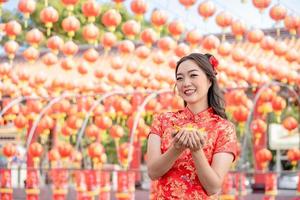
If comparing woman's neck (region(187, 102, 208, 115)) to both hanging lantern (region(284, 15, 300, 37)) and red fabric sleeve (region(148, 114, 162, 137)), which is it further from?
hanging lantern (region(284, 15, 300, 37))

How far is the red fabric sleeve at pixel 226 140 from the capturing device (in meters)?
2.75

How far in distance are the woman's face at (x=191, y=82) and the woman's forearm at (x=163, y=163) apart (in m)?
0.26

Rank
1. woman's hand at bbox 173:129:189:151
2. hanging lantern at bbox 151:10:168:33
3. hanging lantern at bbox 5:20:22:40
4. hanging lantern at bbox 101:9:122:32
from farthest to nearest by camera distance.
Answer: hanging lantern at bbox 5:20:22:40 < hanging lantern at bbox 151:10:168:33 < hanging lantern at bbox 101:9:122:32 < woman's hand at bbox 173:129:189:151

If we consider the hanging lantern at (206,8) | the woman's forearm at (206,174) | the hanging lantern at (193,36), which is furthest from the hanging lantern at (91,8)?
the woman's forearm at (206,174)

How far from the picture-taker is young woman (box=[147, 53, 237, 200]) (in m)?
2.64

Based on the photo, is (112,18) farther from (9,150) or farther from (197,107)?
(197,107)

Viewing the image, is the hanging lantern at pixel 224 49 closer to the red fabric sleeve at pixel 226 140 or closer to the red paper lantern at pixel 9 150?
the red paper lantern at pixel 9 150

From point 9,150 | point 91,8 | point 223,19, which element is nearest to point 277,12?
point 223,19

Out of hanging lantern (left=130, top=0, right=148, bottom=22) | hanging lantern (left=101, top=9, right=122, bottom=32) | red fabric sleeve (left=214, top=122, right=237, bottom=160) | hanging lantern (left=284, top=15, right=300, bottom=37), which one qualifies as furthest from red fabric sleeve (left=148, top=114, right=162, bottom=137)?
hanging lantern (left=101, top=9, right=122, bottom=32)

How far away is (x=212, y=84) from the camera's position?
9.32 ft

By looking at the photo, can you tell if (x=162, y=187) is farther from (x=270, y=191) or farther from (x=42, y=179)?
(x=42, y=179)

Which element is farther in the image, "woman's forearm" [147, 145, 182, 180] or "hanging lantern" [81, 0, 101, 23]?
"hanging lantern" [81, 0, 101, 23]

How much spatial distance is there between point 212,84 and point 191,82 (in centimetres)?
11

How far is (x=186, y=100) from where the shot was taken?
278 centimetres
